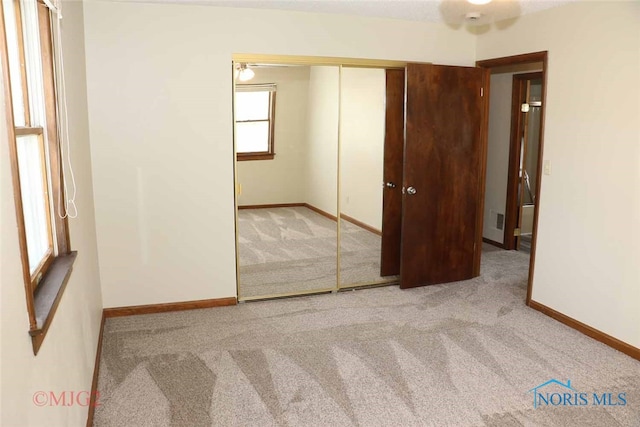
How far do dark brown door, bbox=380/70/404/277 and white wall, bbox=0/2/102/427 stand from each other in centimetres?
238

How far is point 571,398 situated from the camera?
8.79 ft

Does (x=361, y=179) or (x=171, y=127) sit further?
(x=361, y=179)

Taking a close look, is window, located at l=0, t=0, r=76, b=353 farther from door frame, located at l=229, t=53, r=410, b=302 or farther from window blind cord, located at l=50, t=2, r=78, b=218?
door frame, located at l=229, t=53, r=410, b=302

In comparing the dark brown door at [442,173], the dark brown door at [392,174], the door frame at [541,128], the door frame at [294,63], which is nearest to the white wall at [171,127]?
the door frame at [294,63]

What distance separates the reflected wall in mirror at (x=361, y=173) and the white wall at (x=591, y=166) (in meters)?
1.29

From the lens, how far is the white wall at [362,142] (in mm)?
4188

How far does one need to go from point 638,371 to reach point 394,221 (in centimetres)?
217

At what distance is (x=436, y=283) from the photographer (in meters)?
4.57

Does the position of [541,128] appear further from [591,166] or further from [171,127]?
[171,127]

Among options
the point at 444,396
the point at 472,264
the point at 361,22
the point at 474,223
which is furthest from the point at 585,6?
the point at 444,396

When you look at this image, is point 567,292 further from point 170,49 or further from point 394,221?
point 170,49

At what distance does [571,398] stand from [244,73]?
3.06 m

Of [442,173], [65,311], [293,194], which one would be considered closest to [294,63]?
[293,194]

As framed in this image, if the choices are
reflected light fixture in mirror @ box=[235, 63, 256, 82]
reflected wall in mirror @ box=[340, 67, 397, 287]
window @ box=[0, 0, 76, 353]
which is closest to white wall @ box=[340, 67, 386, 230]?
reflected wall in mirror @ box=[340, 67, 397, 287]
